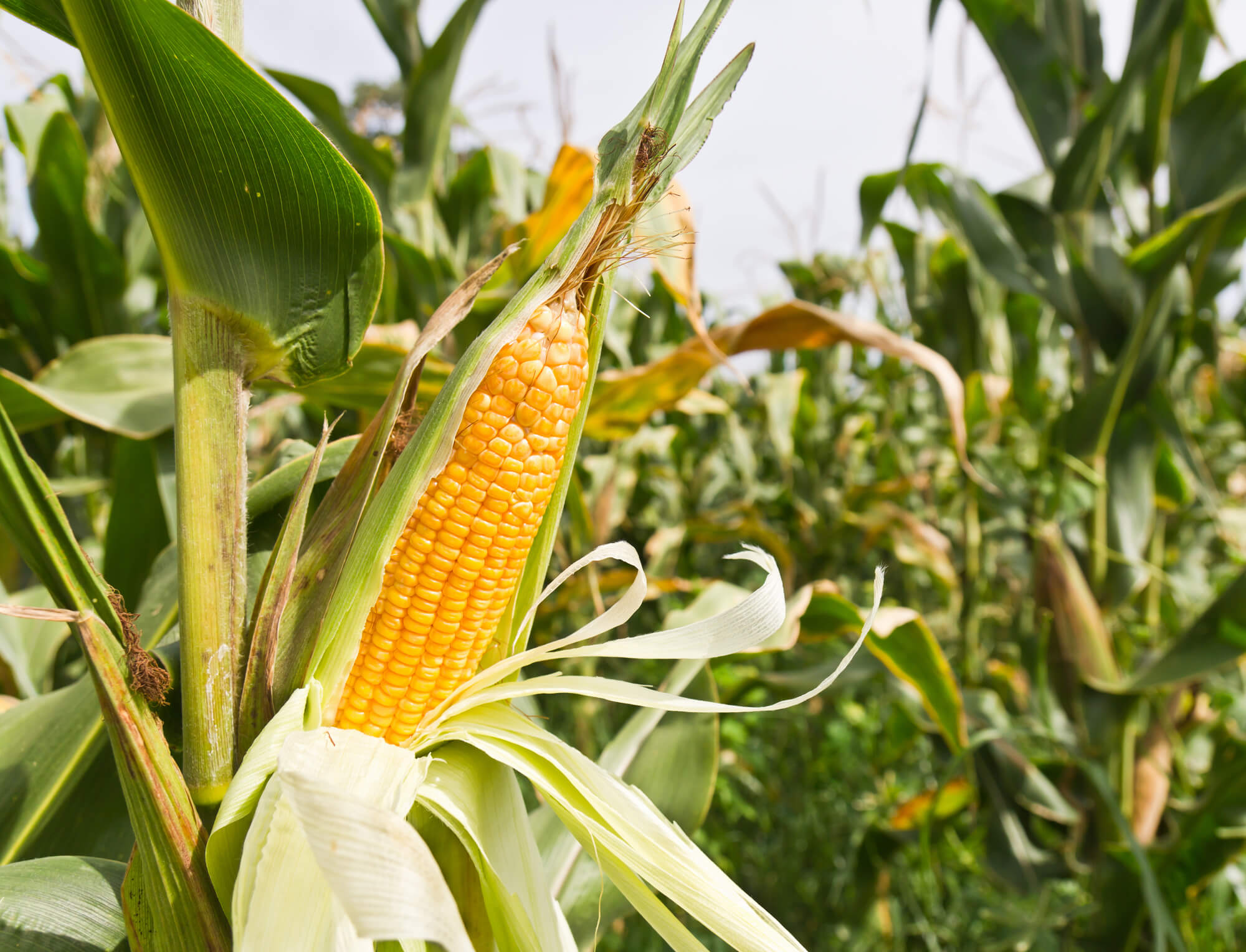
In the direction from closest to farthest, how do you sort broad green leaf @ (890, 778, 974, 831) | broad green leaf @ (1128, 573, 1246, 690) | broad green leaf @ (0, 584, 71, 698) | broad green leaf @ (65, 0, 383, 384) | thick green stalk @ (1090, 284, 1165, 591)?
1. broad green leaf @ (65, 0, 383, 384)
2. broad green leaf @ (0, 584, 71, 698)
3. broad green leaf @ (1128, 573, 1246, 690)
4. thick green stalk @ (1090, 284, 1165, 591)
5. broad green leaf @ (890, 778, 974, 831)

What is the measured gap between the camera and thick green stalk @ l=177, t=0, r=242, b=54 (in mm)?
384

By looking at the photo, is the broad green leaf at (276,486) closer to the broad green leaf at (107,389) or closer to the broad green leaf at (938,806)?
the broad green leaf at (107,389)

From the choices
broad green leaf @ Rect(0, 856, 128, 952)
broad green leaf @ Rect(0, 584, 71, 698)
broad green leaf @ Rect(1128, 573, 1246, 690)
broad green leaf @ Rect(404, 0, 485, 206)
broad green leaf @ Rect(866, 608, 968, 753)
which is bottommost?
broad green leaf @ Rect(1128, 573, 1246, 690)

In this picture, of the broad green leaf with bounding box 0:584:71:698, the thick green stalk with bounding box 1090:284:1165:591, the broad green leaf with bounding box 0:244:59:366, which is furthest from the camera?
the broad green leaf with bounding box 0:244:59:366

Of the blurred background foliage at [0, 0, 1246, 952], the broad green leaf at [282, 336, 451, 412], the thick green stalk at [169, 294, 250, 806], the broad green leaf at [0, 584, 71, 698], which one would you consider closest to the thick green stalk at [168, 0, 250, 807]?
the thick green stalk at [169, 294, 250, 806]

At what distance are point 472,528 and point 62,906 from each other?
12.0 inches

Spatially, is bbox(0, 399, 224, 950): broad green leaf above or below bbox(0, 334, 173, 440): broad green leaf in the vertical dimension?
below

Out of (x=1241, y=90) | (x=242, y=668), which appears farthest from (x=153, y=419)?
(x=1241, y=90)

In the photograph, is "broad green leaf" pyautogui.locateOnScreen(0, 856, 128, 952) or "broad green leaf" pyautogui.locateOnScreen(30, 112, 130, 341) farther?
"broad green leaf" pyautogui.locateOnScreen(30, 112, 130, 341)

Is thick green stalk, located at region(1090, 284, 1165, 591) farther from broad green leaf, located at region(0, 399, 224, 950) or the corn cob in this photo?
broad green leaf, located at region(0, 399, 224, 950)

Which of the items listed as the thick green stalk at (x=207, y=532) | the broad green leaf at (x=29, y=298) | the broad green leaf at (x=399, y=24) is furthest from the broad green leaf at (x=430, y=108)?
the thick green stalk at (x=207, y=532)

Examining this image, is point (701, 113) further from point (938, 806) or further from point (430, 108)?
point (938, 806)

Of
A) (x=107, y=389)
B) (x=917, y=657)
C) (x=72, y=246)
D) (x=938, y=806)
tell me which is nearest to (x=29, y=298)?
(x=72, y=246)

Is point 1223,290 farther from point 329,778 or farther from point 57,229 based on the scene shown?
point 57,229
